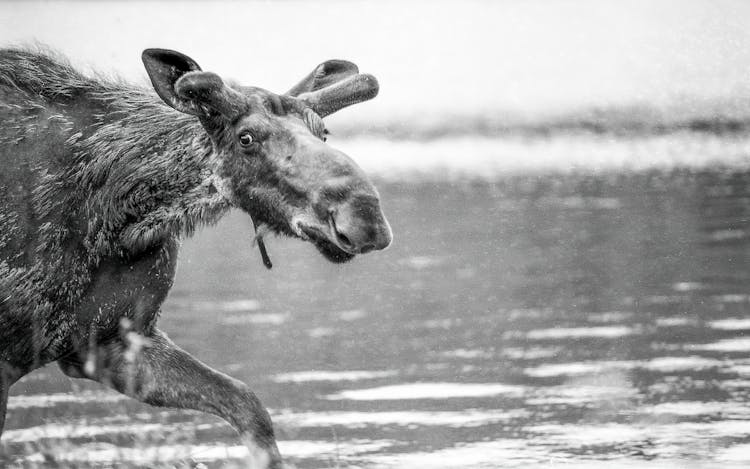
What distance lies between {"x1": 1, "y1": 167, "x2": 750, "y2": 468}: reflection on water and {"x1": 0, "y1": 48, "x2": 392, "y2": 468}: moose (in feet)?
1.38

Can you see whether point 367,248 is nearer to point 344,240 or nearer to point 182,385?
point 344,240

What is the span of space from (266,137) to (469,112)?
82.4ft

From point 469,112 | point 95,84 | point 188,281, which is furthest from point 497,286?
point 469,112

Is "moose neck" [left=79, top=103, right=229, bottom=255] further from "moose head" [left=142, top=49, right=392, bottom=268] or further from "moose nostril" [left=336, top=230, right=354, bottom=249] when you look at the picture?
"moose nostril" [left=336, top=230, right=354, bottom=249]

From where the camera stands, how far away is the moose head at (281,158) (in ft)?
21.2

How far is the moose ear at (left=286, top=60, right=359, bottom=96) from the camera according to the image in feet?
25.7

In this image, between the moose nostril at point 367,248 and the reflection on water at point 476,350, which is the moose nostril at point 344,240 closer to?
the moose nostril at point 367,248

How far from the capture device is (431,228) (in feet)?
61.6

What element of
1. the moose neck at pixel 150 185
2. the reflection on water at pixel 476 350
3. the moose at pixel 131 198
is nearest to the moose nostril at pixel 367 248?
the moose at pixel 131 198

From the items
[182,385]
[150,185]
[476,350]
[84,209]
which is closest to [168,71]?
[150,185]

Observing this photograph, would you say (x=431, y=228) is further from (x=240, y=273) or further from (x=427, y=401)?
(x=427, y=401)

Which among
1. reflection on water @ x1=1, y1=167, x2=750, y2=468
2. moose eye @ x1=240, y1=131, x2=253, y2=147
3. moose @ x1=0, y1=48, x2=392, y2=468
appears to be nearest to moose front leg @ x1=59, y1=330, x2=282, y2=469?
moose @ x1=0, y1=48, x2=392, y2=468

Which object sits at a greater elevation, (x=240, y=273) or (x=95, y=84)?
(x=95, y=84)

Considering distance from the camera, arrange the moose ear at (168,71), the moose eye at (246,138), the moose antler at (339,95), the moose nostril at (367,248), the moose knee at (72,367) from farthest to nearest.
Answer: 1. the moose knee at (72,367)
2. the moose antler at (339,95)
3. the moose ear at (168,71)
4. the moose eye at (246,138)
5. the moose nostril at (367,248)
